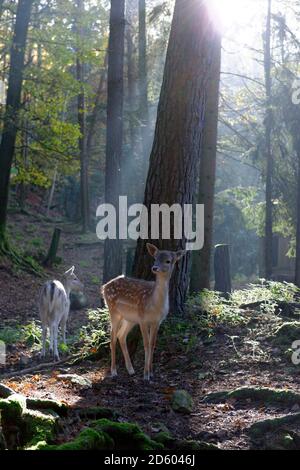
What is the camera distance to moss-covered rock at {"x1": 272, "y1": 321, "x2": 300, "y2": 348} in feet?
31.2

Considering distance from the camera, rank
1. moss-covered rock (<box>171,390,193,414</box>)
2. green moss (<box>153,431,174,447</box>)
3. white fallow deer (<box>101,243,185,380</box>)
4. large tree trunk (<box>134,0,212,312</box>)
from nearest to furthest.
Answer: green moss (<box>153,431,174,447</box>) < moss-covered rock (<box>171,390,193,414</box>) < white fallow deer (<box>101,243,185,380</box>) < large tree trunk (<box>134,0,212,312</box>)

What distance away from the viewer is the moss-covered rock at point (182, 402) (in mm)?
7320

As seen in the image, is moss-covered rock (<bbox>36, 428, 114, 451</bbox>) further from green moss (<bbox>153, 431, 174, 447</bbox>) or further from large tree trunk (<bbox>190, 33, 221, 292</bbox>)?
large tree trunk (<bbox>190, 33, 221, 292</bbox>)

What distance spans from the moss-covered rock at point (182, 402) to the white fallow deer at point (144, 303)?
125cm

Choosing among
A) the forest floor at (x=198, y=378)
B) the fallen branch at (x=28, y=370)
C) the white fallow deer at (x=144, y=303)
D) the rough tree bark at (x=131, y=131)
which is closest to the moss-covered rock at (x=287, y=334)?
the forest floor at (x=198, y=378)

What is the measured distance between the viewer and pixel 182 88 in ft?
33.5

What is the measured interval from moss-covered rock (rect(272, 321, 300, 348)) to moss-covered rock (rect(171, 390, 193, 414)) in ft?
7.53

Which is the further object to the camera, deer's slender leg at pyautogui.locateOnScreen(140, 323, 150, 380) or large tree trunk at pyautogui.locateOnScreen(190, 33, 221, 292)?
large tree trunk at pyautogui.locateOnScreen(190, 33, 221, 292)

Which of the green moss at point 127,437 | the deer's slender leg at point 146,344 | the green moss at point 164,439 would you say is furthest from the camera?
the deer's slender leg at point 146,344

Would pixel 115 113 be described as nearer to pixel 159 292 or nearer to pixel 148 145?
pixel 159 292

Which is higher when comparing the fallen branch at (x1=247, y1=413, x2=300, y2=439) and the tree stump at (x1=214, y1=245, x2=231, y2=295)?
the tree stump at (x1=214, y1=245, x2=231, y2=295)

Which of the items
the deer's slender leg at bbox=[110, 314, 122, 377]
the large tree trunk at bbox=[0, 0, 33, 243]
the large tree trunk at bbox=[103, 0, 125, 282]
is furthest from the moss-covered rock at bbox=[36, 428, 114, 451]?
the large tree trunk at bbox=[0, 0, 33, 243]

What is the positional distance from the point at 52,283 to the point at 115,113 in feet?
19.9

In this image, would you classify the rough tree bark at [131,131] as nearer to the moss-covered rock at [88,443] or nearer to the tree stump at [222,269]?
the tree stump at [222,269]
